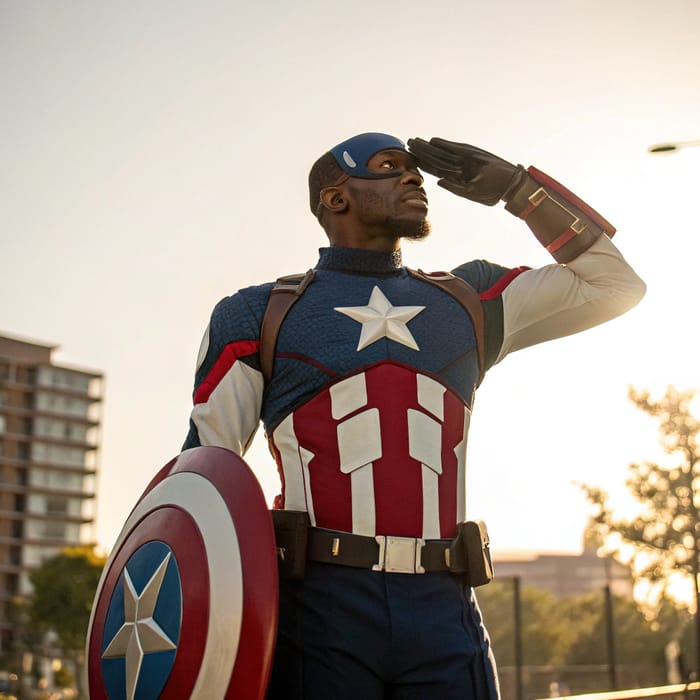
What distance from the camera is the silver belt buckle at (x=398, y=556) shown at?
2.90 m

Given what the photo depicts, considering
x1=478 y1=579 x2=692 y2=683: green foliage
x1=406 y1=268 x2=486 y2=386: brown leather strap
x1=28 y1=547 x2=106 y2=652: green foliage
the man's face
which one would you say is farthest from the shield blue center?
x1=28 y1=547 x2=106 y2=652: green foliage

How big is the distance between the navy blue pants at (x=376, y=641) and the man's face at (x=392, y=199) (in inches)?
42.4

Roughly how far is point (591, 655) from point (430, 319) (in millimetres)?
70709

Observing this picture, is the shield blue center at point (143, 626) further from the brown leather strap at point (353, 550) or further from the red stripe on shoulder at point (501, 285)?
the red stripe on shoulder at point (501, 285)

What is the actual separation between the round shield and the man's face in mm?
897

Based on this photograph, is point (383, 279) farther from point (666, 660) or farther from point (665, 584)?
point (666, 660)

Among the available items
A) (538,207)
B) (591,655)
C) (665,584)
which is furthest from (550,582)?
→ (538,207)

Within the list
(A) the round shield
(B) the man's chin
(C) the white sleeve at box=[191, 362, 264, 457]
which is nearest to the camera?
(A) the round shield

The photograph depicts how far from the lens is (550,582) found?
179 meters

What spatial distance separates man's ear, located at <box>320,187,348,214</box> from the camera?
3517mm

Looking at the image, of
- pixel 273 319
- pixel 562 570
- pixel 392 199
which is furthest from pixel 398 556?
pixel 562 570

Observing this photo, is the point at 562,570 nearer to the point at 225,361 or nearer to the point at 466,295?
the point at 466,295

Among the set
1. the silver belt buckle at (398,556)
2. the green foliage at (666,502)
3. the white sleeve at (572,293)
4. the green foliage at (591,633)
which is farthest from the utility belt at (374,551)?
the green foliage at (591,633)

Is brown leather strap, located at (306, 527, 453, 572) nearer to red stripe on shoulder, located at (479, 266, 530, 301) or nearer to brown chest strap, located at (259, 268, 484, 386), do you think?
brown chest strap, located at (259, 268, 484, 386)
